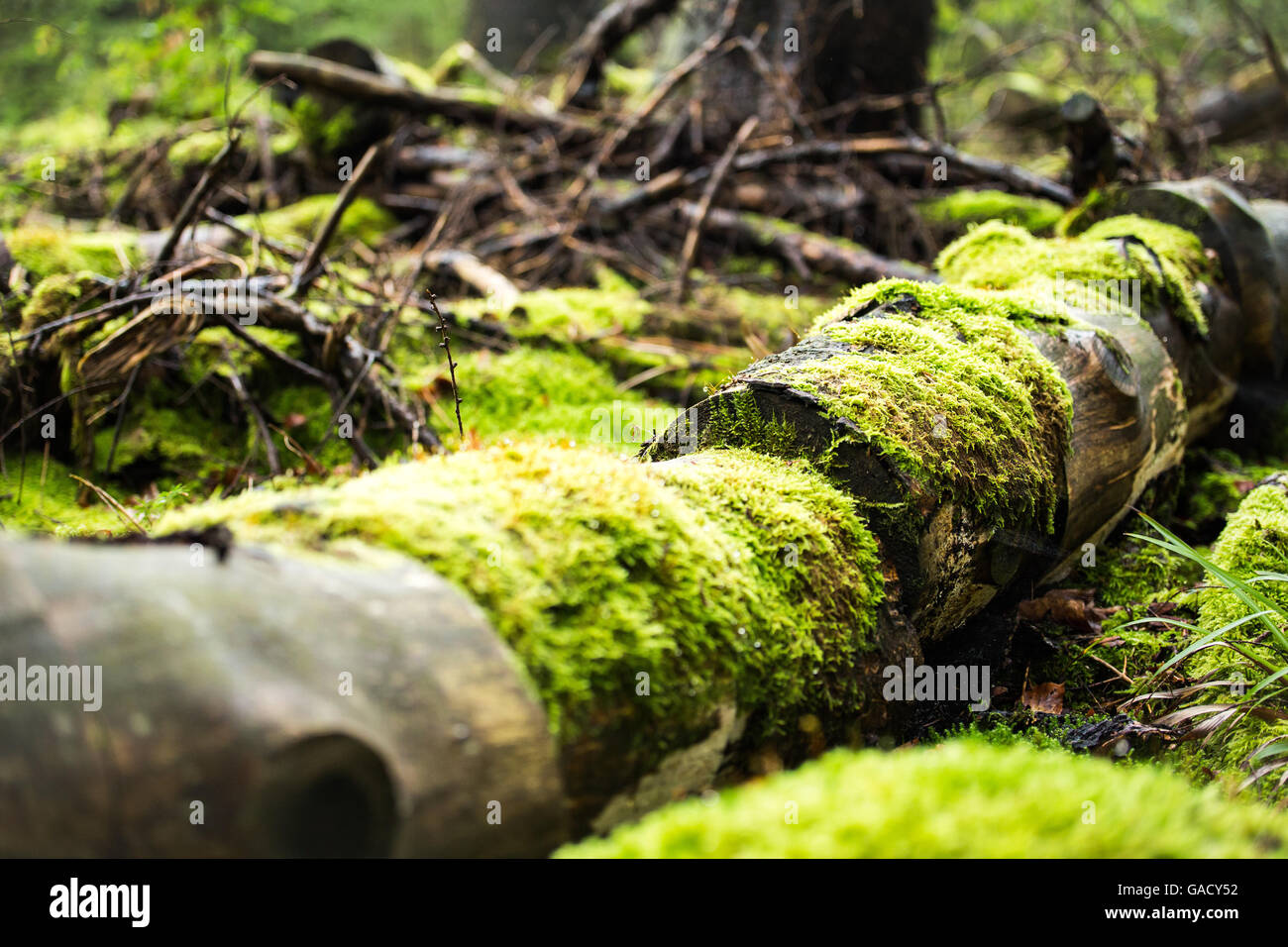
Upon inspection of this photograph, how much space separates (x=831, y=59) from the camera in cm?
749

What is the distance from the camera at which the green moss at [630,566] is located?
1673mm

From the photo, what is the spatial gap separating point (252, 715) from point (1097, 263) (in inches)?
153

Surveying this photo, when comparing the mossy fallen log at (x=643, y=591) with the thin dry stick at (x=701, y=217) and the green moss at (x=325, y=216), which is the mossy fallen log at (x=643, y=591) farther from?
the green moss at (x=325, y=216)

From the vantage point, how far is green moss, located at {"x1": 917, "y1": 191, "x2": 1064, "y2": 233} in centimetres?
642

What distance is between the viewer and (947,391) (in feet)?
8.85

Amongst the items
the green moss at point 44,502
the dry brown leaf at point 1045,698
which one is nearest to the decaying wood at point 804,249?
the dry brown leaf at point 1045,698

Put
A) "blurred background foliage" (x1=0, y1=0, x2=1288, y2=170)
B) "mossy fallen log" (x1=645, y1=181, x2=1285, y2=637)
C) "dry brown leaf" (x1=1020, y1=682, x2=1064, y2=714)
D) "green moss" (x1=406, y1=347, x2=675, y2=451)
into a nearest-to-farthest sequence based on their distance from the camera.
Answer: "mossy fallen log" (x1=645, y1=181, x2=1285, y2=637)
"dry brown leaf" (x1=1020, y1=682, x2=1064, y2=714)
"green moss" (x1=406, y1=347, x2=675, y2=451)
"blurred background foliage" (x1=0, y1=0, x2=1288, y2=170)

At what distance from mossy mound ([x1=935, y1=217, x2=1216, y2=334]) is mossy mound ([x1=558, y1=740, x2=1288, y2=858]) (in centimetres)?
257

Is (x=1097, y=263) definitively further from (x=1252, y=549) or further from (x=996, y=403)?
(x=996, y=403)

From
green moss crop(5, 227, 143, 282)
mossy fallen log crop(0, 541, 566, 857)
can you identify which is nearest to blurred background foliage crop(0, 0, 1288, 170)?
green moss crop(5, 227, 143, 282)

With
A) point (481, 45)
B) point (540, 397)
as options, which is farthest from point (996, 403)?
point (481, 45)

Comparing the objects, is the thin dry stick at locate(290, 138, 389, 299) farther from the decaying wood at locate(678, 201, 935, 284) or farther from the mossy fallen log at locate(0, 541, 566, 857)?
the mossy fallen log at locate(0, 541, 566, 857)

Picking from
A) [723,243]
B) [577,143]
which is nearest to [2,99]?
[577,143]
